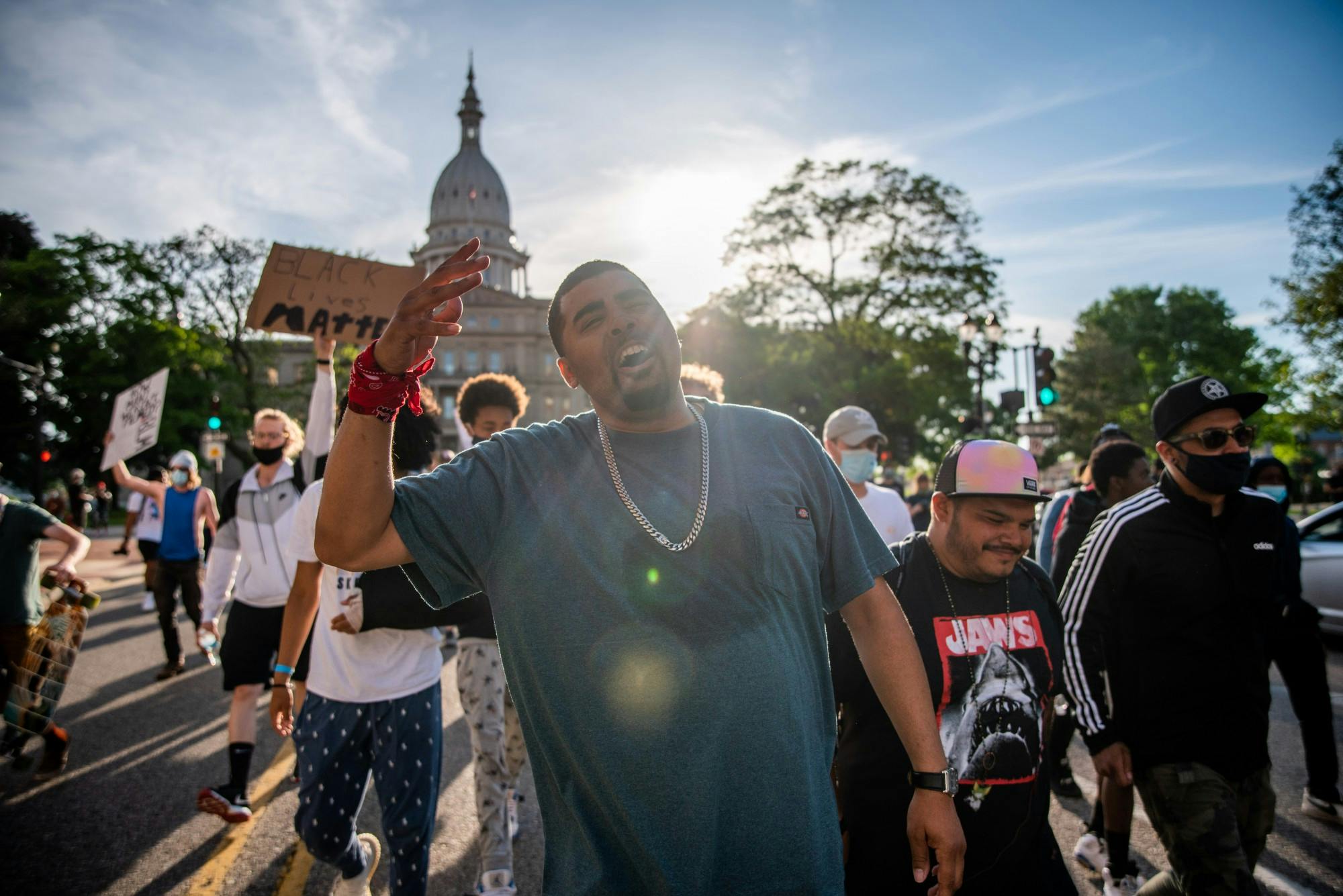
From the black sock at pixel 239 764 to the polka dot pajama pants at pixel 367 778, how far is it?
155 centimetres

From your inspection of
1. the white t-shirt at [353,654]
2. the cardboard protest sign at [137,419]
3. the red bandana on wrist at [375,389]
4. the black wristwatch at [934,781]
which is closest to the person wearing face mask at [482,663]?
the white t-shirt at [353,654]

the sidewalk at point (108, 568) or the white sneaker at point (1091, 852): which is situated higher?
the white sneaker at point (1091, 852)

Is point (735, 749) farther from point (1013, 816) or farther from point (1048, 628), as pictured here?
point (1048, 628)

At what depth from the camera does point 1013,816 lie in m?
2.41

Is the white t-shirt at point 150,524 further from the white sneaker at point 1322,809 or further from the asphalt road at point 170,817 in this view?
the white sneaker at point 1322,809

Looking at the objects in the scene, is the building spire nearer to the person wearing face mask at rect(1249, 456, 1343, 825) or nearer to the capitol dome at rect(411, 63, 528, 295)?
the capitol dome at rect(411, 63, 528, 295)

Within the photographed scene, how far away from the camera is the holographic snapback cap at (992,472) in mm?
2545

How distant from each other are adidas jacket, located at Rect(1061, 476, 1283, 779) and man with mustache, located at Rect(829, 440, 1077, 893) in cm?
50

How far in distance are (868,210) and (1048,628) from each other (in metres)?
29.2

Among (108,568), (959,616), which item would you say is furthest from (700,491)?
(108,568)

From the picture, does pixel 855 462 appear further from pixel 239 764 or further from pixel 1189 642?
pixel 239 764

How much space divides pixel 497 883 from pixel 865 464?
324 cm

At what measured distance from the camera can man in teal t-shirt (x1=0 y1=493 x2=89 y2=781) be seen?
514 centimetres

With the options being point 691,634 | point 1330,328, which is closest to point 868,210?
point 1330,328
